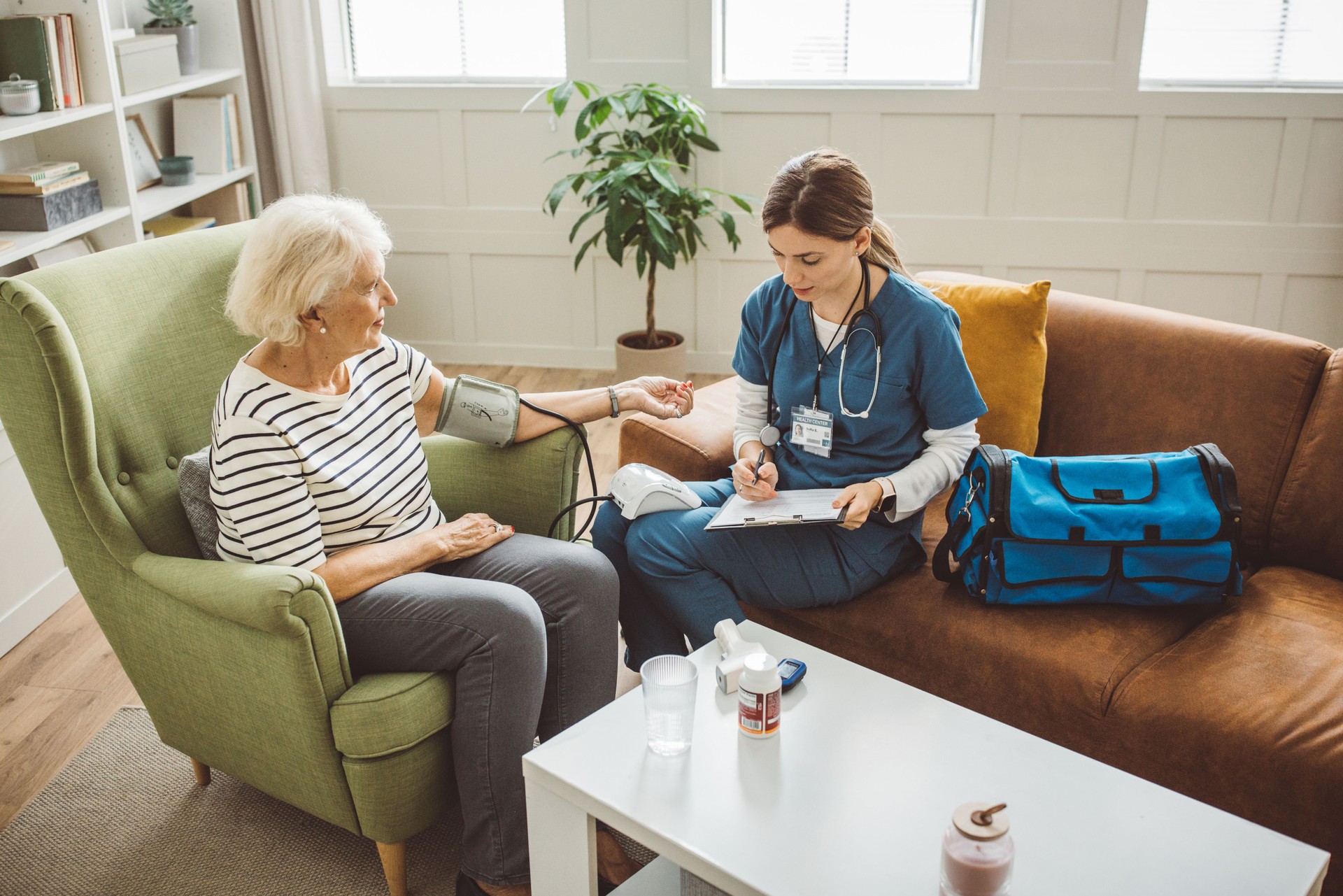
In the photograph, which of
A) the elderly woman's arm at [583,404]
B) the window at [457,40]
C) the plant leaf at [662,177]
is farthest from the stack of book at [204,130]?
the elderly woman's arm at [583,404]

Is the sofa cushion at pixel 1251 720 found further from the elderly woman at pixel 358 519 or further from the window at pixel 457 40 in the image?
the window at pixel 457 40

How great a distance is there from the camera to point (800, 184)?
1.73 m

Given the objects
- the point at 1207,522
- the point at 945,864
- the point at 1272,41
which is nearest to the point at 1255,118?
the point at 1272,41

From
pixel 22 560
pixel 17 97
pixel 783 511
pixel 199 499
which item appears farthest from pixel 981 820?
pixel 17 97

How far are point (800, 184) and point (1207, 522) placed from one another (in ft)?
2.72

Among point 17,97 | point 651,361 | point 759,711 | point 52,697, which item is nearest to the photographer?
point 759,711

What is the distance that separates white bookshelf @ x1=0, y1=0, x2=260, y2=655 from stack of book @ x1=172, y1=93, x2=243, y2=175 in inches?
1.6

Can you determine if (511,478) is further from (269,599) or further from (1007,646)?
(1007,646)

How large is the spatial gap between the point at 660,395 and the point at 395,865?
98cm

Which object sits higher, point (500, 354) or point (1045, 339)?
point (1045, 339)

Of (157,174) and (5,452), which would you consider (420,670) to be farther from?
(157,174)

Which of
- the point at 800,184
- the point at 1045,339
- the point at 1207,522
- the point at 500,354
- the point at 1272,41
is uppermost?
the point at 1272,41

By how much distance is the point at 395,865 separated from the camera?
167 centimetres

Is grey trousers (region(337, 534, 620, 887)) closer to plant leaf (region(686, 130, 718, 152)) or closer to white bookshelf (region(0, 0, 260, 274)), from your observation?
white bookshelf (region(0, 0, 260, 274))
